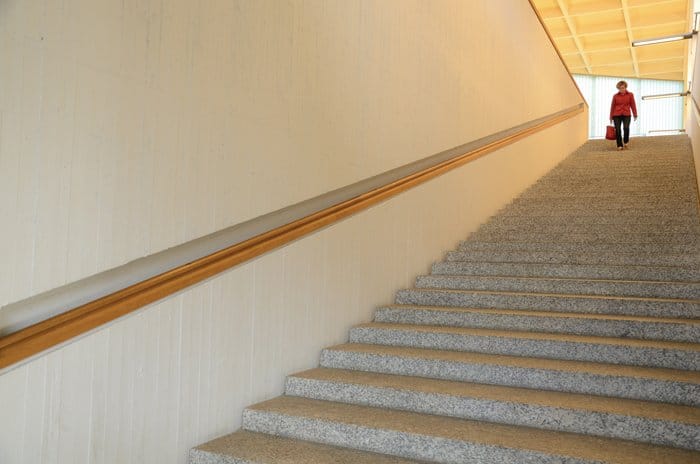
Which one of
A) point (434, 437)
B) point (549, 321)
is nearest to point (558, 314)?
point (549, 321)

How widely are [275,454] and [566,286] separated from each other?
2299 millimetres

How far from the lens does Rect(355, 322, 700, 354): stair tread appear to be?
2.75 m

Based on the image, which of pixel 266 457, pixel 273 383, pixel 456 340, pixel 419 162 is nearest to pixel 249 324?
pixel 273 383

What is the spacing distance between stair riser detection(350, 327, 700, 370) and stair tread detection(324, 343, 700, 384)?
0.04 metres

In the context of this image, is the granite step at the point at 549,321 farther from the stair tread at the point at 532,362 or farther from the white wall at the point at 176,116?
the white wall at the point at 176,116

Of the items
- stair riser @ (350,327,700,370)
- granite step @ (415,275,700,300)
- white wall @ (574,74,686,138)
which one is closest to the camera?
stair riser @ (350,327,700,370)

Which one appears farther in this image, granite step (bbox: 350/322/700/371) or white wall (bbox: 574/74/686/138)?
white wall (bbox: 574/74/686/138)

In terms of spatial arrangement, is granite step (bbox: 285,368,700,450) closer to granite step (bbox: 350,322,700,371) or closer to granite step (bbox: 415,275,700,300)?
granite step (bbox: 350,322,700,371)

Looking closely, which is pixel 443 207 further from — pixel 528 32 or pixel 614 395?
pixel 528 32

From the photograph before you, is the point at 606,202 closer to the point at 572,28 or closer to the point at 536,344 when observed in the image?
the point at 536,344

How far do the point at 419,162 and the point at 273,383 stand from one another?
1964mm

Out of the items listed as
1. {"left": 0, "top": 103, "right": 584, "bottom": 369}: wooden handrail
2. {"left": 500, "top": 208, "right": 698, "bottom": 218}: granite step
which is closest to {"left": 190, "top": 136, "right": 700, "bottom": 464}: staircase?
{"left": 500, "top": 208, "right": 698, "bottom": 218}: granite step

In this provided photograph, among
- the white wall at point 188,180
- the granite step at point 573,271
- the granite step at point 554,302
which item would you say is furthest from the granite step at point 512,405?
the granite step at point 573,271

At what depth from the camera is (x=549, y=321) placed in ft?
10.5
